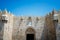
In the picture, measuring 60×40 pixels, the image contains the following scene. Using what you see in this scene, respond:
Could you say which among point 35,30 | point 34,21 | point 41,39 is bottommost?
point 41,39

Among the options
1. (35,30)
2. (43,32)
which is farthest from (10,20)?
(43,32)

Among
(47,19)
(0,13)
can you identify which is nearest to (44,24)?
(47,19)

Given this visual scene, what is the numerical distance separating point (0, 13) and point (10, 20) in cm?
172

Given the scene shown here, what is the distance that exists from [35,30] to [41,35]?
114cm

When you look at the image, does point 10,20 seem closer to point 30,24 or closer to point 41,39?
point 30,24

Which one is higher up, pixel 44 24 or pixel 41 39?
pixel 44 24

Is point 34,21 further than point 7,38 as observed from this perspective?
Yes

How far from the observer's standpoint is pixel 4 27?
17.2 meters

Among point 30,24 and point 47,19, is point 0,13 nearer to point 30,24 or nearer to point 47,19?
point 30,24

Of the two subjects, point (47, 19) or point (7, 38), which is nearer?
point (7, 38)

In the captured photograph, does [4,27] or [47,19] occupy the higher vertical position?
[47,19]

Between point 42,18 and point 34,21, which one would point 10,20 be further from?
point 42,18

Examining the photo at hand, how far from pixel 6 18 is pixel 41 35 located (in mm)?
5616

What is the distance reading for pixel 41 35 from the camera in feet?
61.7
